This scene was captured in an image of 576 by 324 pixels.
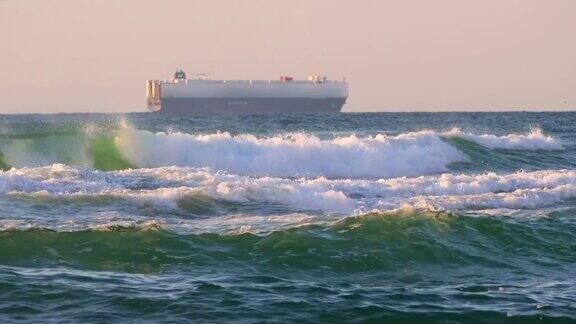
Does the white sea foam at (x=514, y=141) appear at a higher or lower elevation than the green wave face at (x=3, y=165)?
higher

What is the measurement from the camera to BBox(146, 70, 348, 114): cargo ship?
359 ft

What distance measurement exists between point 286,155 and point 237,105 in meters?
77.4

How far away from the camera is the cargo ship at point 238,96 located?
110 metres

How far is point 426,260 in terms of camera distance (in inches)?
→ 551

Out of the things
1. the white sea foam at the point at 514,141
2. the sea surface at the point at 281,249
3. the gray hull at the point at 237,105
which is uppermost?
the gray hull at the point at 237,105

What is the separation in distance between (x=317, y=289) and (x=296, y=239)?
2943 millimetres

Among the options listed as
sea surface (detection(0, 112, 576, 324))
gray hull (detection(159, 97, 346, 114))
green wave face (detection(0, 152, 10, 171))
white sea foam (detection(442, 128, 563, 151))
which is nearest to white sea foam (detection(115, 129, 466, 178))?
green wave face (detection(0, 152, 10, 171))

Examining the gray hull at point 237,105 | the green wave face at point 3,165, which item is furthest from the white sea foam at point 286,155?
the gray hull at point 237,105

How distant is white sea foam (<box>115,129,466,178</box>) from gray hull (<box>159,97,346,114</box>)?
7285cm

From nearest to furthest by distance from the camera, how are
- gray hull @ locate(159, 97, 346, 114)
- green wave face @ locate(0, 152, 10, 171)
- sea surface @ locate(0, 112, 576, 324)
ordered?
sea surface @ locate(0, 112, 576, 324)
green wave face @ locate(0, 152, 10, 171)
gray hull @ locate(159, 97, 346, 114)

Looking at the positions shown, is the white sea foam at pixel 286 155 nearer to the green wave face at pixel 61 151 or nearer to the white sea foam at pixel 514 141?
the green wave face at pixel 61 151

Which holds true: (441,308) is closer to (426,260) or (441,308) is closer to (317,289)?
(317,289)

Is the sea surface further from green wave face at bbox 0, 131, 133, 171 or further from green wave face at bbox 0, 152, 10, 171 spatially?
green wave face at bbox 0, 131, 133, 171

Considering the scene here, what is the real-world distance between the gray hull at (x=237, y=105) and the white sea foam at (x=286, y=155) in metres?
72.8
